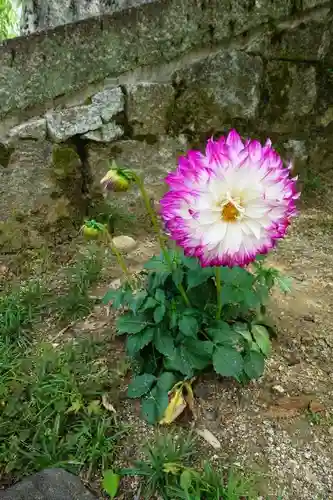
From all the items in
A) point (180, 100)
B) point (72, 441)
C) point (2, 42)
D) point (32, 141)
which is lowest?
point (72, 441)

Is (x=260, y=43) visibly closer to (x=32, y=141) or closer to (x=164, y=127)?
(x=164, y=127)

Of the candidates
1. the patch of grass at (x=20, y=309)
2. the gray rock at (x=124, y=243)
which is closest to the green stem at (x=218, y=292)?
the patch of grass at (x=20, y=309)

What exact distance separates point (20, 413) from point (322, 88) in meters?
2.20

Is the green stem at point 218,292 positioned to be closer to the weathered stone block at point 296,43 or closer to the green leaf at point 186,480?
the green leaf at point 186,480

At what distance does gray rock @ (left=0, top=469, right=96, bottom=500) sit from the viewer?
5.13 feet

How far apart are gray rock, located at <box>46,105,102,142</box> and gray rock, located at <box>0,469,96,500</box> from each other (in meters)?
1.45

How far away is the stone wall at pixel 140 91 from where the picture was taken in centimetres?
244

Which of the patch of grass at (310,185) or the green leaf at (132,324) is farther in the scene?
the patch of grass at (310,185)

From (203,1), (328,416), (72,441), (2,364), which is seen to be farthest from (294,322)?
(203,1)

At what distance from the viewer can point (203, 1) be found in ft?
8.38

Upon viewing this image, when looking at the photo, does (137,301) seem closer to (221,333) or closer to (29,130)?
(221,333)

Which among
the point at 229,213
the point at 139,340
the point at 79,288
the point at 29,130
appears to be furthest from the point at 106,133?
the point at 229,213

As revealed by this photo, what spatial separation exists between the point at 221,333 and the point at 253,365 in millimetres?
156

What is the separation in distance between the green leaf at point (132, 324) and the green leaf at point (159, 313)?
0.08 meters
